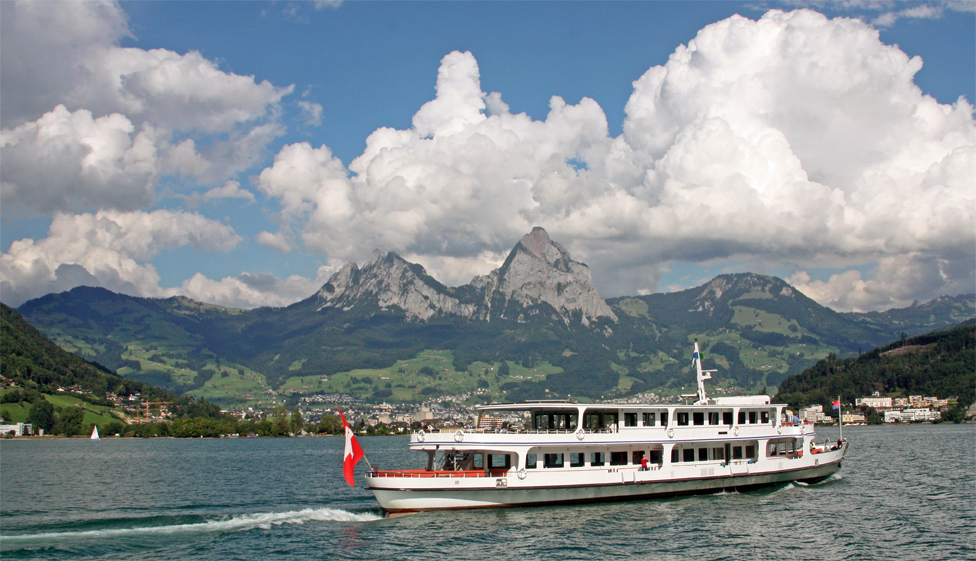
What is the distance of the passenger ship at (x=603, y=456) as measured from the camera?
50.2 meters

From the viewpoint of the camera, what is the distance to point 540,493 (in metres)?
51.5

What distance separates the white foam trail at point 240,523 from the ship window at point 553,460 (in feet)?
40.7

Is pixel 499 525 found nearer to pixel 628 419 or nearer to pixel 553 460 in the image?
pixel 553 460

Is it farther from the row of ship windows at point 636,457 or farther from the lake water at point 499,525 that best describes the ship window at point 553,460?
the lake water at point 499,525

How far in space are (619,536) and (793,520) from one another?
551 inches

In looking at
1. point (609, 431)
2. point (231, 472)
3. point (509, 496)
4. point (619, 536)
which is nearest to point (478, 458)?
point (509, 496)

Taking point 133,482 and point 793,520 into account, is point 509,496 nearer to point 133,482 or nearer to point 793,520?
point 793,520

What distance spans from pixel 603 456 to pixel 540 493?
6725 millimetres

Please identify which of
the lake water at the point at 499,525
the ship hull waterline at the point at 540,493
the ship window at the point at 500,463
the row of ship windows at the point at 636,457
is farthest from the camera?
the ship window at the point at 500,463

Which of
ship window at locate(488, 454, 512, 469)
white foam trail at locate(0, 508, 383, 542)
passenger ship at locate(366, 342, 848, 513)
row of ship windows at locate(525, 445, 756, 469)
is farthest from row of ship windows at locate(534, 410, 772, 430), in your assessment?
white foam trail at locate(0, 508, 383, 542)

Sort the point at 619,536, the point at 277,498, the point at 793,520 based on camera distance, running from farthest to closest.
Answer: the point at 277,498, the point at 793,520, the point at 619,536

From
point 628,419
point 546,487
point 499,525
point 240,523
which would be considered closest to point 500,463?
point 546,487

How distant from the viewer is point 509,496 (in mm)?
50812

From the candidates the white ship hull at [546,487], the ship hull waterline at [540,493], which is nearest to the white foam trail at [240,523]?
the ship hull waterline at [540,493]
